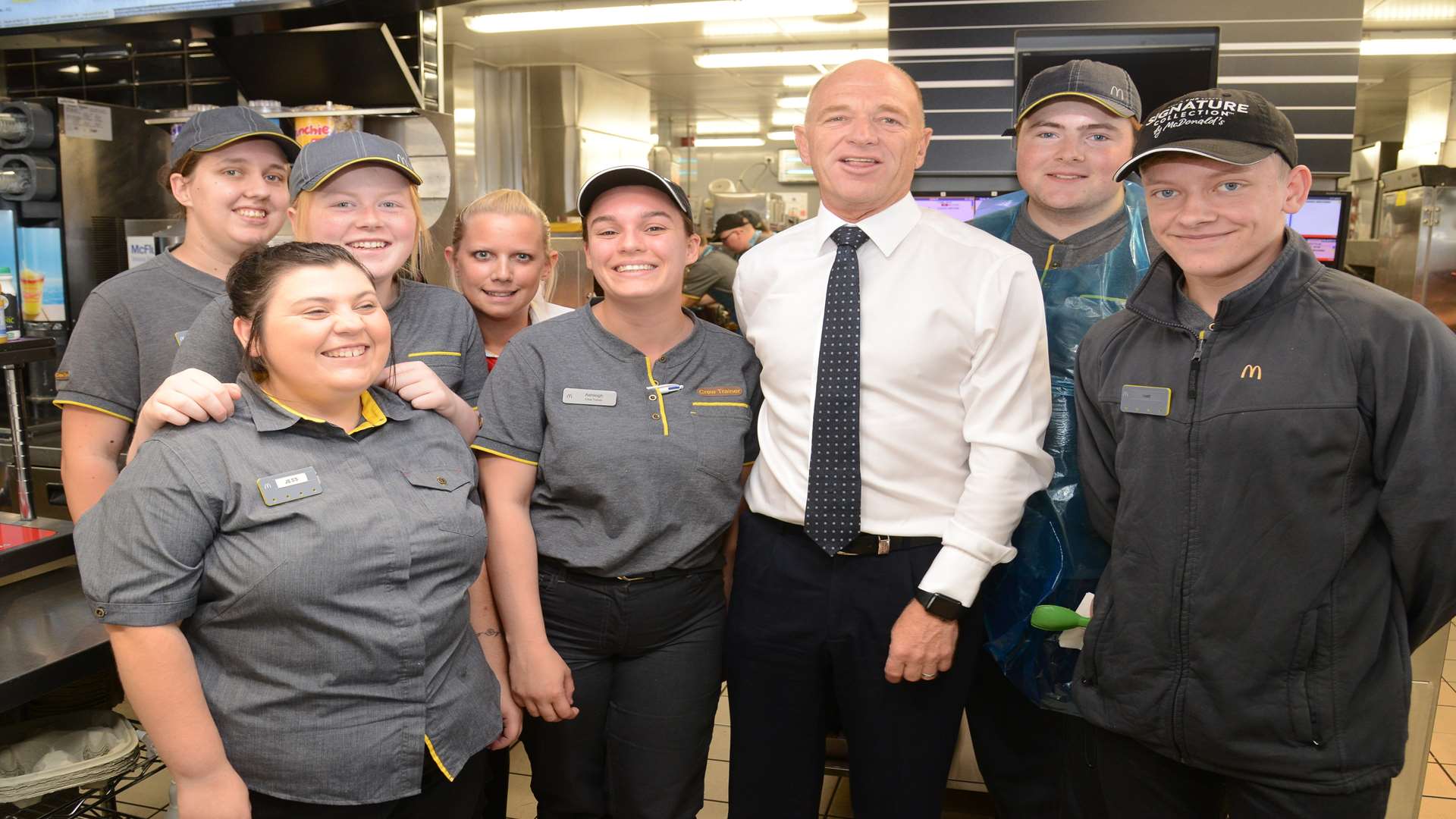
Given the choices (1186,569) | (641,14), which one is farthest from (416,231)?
(641,14)

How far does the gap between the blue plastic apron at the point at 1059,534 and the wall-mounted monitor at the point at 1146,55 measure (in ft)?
10.4

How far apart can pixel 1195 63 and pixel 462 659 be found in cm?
495

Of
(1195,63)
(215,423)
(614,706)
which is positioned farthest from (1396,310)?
(1195,63)

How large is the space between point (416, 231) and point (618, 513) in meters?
0.74

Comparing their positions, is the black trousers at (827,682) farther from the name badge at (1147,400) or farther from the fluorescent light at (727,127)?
the fluorescent light at (727,127)

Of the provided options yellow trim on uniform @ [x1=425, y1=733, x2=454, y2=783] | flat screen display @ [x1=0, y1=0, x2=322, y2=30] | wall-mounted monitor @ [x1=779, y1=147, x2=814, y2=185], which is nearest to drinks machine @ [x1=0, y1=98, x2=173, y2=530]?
flat screen display @ [x1=0, y1=0, x2=322, y2=30]

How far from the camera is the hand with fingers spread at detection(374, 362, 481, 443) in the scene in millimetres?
1855

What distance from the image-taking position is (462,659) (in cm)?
178

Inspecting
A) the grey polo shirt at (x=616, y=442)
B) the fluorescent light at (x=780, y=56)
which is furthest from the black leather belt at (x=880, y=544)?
the fluorescent light at (x=780, y=56)

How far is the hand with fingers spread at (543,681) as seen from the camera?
1997 mm

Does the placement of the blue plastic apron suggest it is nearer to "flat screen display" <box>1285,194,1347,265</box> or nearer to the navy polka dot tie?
the navy polka dot tie

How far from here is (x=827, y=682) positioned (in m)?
2.11

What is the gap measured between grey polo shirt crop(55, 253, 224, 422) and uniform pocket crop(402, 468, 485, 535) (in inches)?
30.0

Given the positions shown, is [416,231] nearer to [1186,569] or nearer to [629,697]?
[629,697]
